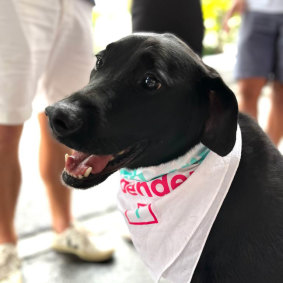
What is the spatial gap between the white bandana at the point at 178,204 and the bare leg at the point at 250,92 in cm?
107

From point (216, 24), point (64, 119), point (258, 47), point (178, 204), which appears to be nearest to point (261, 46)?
point (258, 47)

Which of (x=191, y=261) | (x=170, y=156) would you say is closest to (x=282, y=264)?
(x=191, y=261)

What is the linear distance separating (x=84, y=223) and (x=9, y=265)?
480 mm

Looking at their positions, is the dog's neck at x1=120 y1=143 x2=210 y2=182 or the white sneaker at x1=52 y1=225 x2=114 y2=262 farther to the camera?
the white sneaker at x1=52 y1=225 x2=114 y2=262

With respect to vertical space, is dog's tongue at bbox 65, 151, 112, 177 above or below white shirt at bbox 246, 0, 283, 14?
below

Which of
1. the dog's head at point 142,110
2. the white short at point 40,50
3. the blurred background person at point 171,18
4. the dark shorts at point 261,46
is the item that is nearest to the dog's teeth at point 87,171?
the dog's head at point 142,110

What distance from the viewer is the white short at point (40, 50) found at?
4.23ft

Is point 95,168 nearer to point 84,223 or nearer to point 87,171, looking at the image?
point 87,171

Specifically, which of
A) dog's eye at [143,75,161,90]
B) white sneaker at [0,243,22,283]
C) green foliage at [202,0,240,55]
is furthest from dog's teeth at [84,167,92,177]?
green foliage at [202,0,240,55]

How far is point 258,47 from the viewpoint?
2023 mm

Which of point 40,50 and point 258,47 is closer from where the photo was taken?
point 40,50

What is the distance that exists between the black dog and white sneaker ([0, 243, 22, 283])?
766 mm

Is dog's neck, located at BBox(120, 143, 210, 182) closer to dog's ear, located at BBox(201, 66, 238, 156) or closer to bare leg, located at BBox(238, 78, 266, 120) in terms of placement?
dog's ear, located at BBox(201, 66, 238, 156)

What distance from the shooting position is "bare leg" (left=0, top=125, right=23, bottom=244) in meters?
1.44
